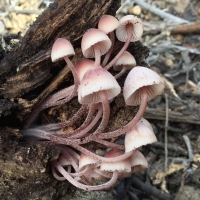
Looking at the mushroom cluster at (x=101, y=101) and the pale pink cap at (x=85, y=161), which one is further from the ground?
the mushroom cluster at (x=101, y=101)

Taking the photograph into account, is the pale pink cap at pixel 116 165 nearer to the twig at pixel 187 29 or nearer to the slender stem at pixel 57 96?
the slender stem at pixel 57 96

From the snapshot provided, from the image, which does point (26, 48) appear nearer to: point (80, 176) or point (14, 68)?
point (14, 68)

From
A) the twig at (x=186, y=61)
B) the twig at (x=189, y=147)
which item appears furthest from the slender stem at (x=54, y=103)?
the twig at (x=186, y=61)

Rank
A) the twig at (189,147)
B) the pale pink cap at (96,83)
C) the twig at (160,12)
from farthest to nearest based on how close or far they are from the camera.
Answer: the twig at (160,12) → the twig at (189,147) → the pale pink cap at (96,83)

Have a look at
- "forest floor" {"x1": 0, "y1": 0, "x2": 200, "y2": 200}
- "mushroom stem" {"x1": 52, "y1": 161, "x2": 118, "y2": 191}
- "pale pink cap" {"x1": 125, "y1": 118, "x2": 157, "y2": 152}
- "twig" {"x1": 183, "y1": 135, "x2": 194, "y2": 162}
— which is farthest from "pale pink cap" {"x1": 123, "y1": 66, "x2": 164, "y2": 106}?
"twig" {"x1": 183, "y1": 135, "x2": 194, "y2": 162}

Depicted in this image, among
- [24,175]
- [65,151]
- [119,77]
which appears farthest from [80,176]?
[119,77]

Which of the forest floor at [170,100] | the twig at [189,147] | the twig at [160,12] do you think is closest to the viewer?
the forest floor at [170,100]

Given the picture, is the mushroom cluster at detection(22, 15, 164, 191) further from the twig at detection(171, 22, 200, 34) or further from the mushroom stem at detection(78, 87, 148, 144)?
the twig at detection(171, 22, 200, 34)
